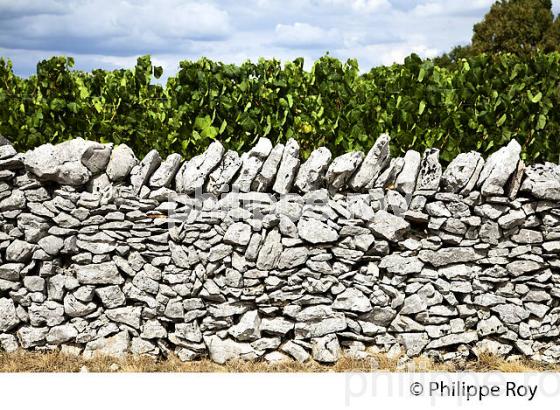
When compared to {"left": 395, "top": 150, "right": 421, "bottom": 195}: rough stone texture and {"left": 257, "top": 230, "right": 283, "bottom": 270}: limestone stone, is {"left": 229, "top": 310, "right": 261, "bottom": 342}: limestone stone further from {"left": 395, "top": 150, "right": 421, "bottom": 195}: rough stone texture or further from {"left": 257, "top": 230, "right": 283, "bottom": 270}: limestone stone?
{"left": 395, "top": 150, "right": 421, "bottom": 195}: rough stone texture

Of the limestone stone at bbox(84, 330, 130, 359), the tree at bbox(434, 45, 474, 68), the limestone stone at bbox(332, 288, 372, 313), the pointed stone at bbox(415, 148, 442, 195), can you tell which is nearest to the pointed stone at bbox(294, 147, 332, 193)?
the pointed stone at bbox(415, 148, 442, 195)

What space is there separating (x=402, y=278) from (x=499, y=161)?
164 centimetres

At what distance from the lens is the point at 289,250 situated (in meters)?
6.94

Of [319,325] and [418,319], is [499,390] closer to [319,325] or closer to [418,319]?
[418,319]

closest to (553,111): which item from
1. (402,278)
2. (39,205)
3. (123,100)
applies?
(402,278)

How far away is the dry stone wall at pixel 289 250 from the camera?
274 inches

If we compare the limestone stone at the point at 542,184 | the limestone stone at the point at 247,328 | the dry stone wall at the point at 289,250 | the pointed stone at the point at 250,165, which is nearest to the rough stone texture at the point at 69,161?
the dry stone wall at the point at 289,250

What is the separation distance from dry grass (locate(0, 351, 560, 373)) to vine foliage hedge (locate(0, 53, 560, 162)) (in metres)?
2.42

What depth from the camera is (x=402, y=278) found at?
7031 mm

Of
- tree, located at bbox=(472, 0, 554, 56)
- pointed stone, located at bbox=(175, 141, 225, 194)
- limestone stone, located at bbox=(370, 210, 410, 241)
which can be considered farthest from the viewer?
tree, located at bbox=(472, 0, 554, 56)

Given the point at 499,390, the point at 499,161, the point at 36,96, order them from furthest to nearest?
the point at 36,96, the point at 499,161, the point at 499,390

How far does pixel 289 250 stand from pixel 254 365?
1333 mm

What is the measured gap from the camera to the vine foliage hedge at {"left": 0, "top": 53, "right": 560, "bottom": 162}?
299 inches

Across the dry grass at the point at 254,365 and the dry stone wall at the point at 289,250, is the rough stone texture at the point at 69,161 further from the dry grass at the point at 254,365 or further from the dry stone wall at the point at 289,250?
the dry grass at the point at 254,365
